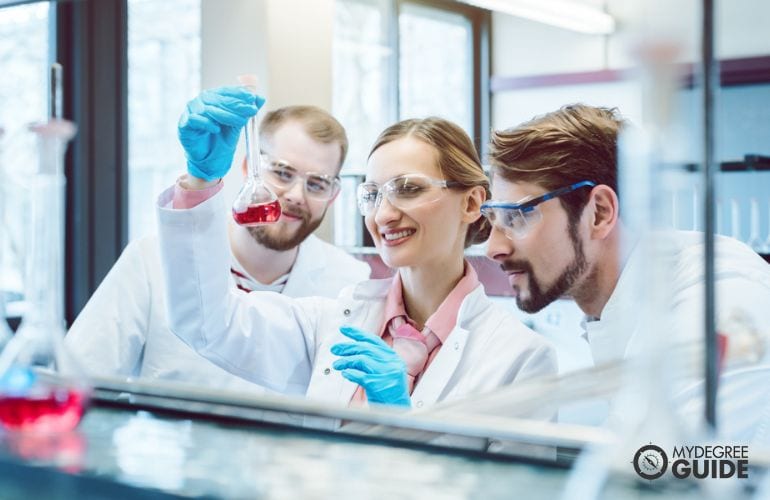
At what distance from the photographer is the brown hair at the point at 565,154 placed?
6.71 feet

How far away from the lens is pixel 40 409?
86cm

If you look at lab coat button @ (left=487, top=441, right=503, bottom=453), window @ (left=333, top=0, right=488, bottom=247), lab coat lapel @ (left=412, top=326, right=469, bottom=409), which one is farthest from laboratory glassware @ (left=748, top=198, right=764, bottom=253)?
lab coat button @ (left=487, top=441, right=503, bottom=453)

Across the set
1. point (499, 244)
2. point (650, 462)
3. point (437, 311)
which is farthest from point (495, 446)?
point (499, 244)

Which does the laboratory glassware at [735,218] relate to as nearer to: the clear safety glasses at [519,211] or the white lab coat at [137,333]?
the clear safety glasses at [519,211]

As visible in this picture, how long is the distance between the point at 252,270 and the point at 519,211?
884mm

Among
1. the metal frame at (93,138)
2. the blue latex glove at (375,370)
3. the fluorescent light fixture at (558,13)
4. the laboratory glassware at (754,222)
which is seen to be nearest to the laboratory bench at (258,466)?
the blue latex glove at (375,370)

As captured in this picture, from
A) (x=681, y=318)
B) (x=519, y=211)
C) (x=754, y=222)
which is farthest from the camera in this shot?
(x=754, y=222)

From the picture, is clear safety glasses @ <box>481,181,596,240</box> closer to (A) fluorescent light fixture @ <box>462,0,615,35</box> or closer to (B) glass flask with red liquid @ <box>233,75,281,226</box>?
(B) glass flask with red liquid @ <box>233,75,281,226</box>

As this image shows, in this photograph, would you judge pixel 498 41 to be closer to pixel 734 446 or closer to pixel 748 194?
pixel 748 194

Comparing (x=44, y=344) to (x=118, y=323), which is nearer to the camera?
(x=44, y=344)

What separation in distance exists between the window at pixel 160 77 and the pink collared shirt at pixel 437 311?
A: 2.49 meters

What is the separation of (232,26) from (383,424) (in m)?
3.16

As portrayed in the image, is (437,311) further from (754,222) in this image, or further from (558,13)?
(754,222)

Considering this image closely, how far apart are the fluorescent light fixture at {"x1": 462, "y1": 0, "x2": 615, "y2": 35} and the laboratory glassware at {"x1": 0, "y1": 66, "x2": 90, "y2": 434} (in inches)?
127
